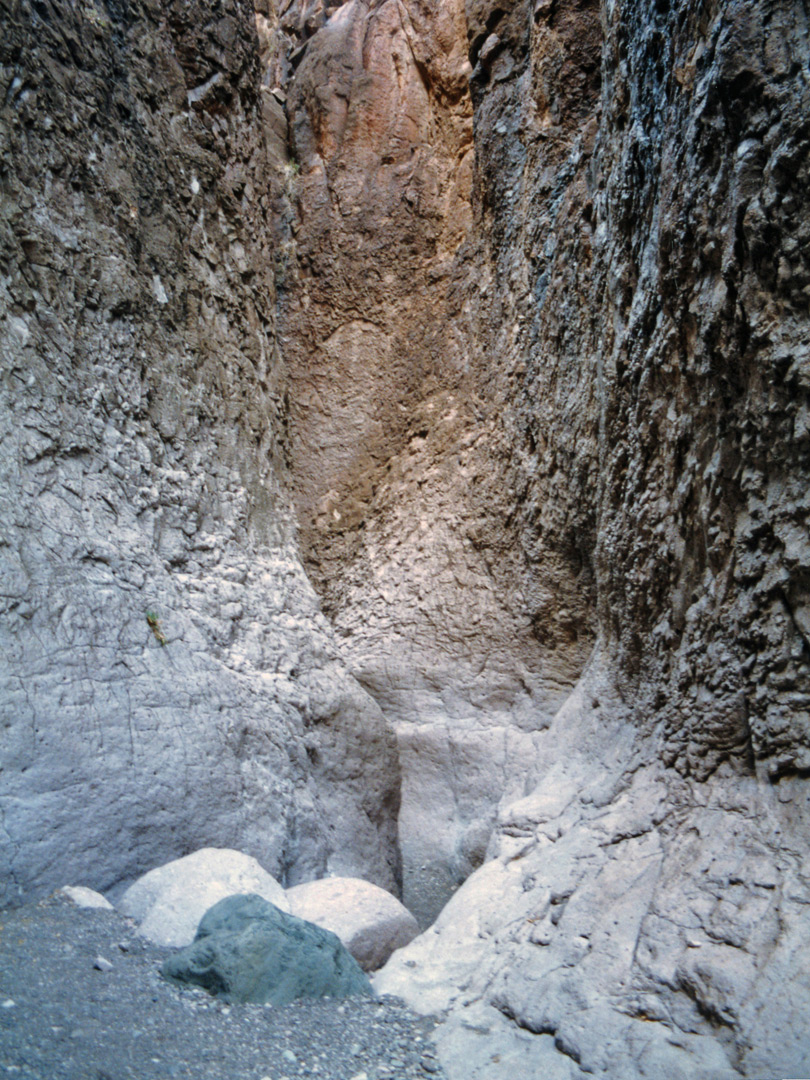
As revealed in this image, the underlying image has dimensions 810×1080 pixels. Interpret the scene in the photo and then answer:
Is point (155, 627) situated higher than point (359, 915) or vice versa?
point (155, 627)

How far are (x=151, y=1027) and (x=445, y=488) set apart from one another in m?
3.87

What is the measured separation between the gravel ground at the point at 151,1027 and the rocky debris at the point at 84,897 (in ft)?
0.85

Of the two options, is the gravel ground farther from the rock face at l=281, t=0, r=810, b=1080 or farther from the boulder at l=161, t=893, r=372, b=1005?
the rock face at l=281, t=0, r=810, b=1080

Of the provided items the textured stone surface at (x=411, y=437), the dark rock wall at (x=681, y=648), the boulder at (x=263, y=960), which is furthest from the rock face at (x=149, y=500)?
the dark rock wall at (x=681, y=648)

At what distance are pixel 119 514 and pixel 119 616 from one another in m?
0.60

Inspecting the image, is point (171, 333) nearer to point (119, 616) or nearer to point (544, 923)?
point (119, 616)

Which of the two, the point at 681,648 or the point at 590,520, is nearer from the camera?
the point at 681,648

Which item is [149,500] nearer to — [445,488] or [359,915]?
[445,488]

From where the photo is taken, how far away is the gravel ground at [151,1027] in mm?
1947

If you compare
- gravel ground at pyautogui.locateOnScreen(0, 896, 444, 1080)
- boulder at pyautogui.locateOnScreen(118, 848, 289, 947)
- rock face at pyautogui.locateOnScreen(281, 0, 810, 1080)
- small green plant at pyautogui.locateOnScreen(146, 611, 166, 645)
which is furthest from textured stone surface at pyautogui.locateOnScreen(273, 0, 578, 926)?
gravel ground at pyautogui.locateOnScreen(0, 896, 444, 1080)

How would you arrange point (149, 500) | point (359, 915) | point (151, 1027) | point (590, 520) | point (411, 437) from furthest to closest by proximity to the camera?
point (411, 437)
point (590, 520)
point (149, 500)
point (359, 915)
point (151, 1027)

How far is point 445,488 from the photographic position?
5.54 metres

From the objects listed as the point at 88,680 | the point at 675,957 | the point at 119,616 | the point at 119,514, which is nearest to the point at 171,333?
the point at 119,514

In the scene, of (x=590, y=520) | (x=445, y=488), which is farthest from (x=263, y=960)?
(x=445, y=488)
